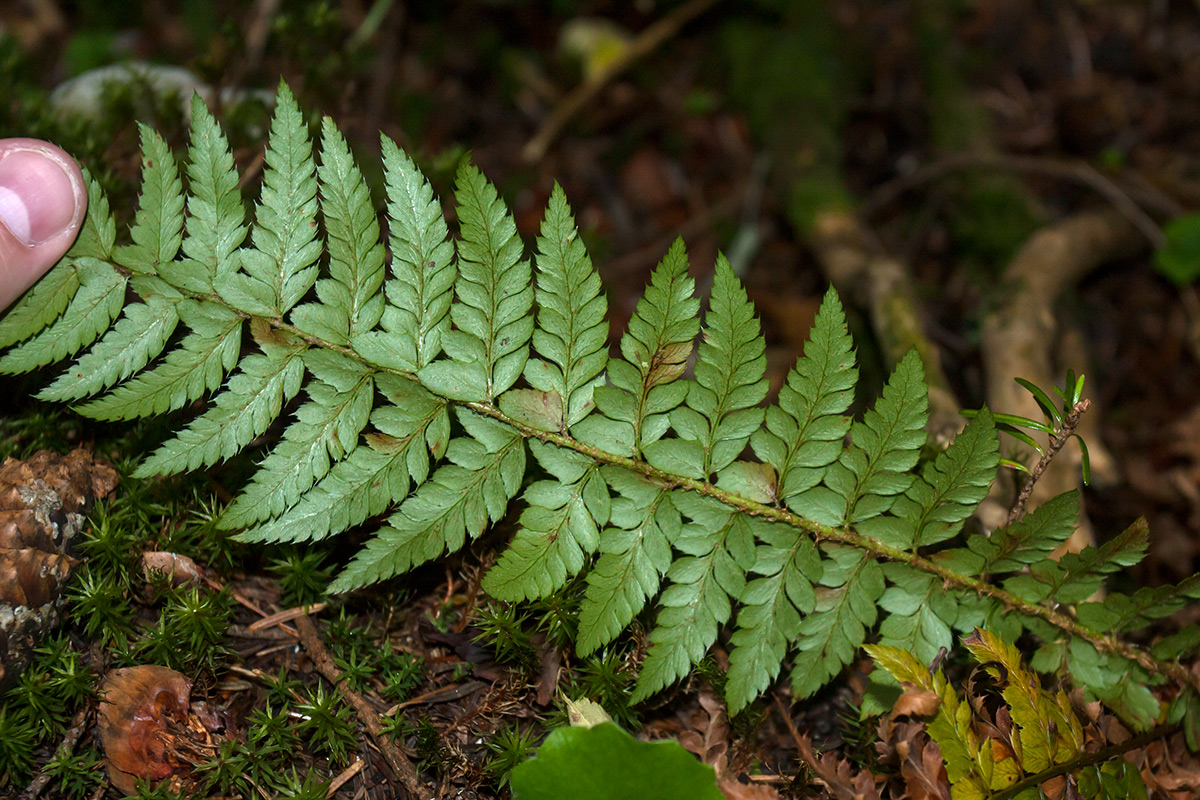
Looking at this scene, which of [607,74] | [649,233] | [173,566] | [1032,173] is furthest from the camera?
[607,74]

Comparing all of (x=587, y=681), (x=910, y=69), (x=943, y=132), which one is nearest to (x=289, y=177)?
(x=587, y=681)

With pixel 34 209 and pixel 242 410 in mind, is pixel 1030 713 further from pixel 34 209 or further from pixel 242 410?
pixel 34 209

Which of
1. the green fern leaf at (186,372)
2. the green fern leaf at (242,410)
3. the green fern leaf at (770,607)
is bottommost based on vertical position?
the green fern leaf at (770,607)

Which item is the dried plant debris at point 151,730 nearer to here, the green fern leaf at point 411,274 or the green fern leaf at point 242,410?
the green fern leaf at point 242,410

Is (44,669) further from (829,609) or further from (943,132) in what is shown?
(943,132)

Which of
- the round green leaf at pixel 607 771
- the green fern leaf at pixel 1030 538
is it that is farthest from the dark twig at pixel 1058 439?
the round green leaf at pixel 607 771

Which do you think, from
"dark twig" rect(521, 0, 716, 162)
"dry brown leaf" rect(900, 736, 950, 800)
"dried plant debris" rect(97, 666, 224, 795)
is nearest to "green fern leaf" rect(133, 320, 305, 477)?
"dried plant debris" rect(97, 666, 224, 795)

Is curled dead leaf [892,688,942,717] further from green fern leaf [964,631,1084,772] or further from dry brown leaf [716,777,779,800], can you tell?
dry brown leaf [716,777,779,800]

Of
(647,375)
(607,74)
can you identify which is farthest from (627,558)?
(607,74)
